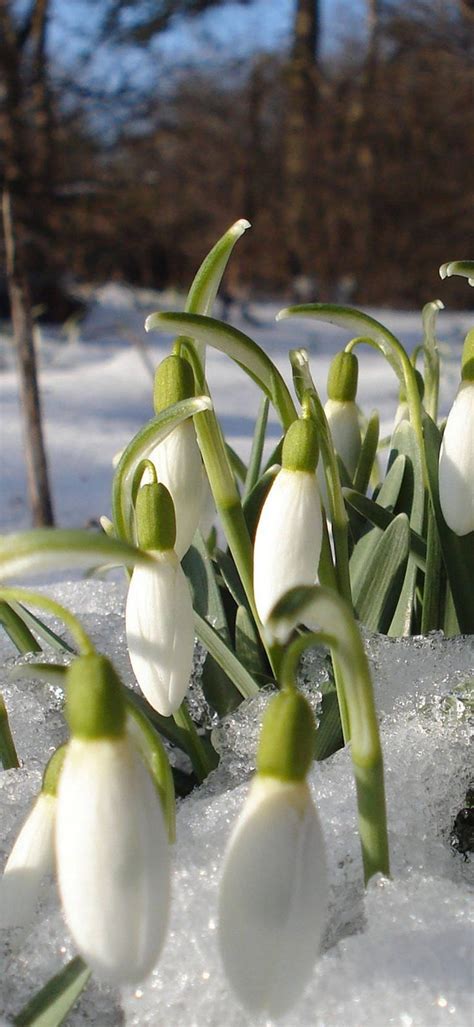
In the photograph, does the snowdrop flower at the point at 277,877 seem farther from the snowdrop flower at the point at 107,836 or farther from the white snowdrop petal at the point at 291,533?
the white snowdrop petal at the point at 291,533

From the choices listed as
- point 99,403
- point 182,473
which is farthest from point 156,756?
point 99,403

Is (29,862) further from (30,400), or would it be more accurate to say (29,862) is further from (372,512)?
(30,400)

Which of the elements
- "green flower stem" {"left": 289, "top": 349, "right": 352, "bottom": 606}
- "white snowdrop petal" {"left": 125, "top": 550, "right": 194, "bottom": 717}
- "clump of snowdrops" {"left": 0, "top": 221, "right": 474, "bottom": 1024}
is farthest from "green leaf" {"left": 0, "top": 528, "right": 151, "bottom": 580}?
"green flower stem" {"left": 289, "top": 349, "right": 352, "bottom": 606}

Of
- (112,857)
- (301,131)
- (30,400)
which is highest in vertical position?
(301,131)

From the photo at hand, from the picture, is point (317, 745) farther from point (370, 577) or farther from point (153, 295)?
point (153, 295)

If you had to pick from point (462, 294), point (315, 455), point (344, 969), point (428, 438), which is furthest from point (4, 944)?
point (462, 294)

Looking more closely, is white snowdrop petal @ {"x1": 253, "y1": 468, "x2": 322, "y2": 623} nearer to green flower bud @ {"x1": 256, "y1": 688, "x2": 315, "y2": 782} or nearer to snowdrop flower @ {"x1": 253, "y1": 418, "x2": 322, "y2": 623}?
snowdrop flower @ {"x1": 253, "y1": 418, "x2": 322, "y2": 623}
